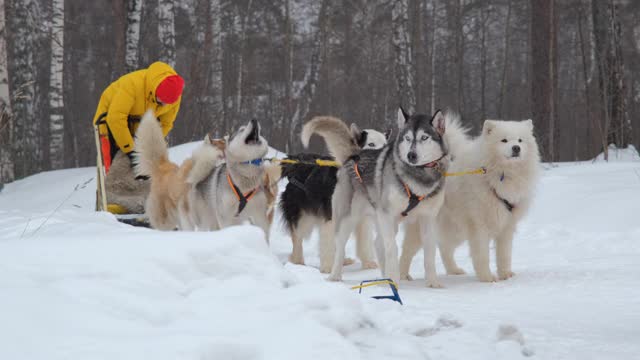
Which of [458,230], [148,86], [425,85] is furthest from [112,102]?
[425,85]

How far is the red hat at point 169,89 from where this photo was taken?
5500 millimetres

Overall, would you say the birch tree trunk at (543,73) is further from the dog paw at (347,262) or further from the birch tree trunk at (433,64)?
the birch tree trunk at (433,64)

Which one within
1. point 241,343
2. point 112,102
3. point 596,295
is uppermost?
point 112,102

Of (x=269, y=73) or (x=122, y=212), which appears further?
(x=269, y=73)

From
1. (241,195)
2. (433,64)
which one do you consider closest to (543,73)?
(241,195)

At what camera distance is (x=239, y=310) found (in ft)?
6.33

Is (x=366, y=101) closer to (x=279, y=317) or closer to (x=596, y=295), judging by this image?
(x=596, y=295)

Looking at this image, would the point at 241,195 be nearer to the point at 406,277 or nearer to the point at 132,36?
the point at 406,277

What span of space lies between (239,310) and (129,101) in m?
4.13

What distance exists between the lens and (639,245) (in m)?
5.29

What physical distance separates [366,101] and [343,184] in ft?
65.0

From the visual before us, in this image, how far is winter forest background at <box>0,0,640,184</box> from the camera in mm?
11672

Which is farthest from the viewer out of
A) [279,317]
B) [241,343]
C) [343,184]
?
[343,184]

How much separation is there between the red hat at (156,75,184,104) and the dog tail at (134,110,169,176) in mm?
411
